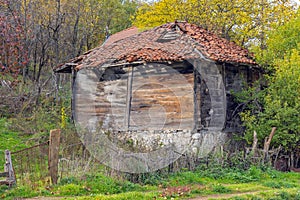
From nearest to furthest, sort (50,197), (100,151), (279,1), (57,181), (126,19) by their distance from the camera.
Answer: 1. (50,197)
2. (57,181)
3. (100,151)
4. (279,1)
5. (126,19)

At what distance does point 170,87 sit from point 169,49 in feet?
4.34

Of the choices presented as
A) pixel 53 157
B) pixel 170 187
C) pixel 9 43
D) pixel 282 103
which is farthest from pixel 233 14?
pixel 53 157

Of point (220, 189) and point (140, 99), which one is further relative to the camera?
point (140, 99)

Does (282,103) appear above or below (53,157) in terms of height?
above

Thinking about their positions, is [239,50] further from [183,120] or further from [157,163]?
[157,163]

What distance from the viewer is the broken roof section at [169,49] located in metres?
12.3

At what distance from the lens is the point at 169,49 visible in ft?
42.2

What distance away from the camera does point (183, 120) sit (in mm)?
12469

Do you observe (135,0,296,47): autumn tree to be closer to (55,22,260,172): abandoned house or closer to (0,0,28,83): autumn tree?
(55,22,260,172): abandoned house

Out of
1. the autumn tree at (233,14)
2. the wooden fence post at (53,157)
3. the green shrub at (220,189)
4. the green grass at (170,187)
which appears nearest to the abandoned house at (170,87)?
the green grass at (170,187)

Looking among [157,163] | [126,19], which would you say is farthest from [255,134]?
[126,19]

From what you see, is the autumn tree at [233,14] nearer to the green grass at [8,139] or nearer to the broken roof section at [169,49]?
A: the broken roof section at [169,49]

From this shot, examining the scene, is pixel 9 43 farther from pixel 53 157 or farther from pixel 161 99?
pixel 53 157

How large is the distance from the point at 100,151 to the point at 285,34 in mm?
8283
